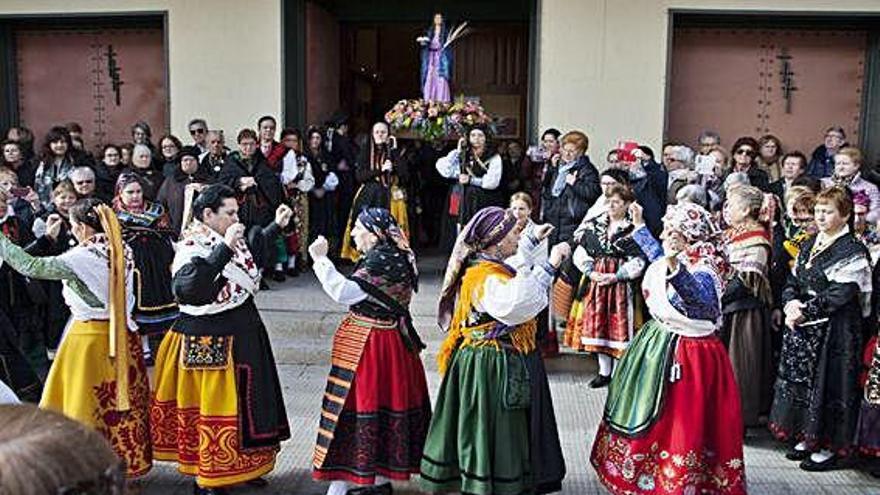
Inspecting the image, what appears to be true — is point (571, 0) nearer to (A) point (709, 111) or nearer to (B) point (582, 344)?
(A) point (709, 111)

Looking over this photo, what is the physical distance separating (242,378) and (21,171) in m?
4.92

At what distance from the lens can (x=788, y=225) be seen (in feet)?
18.1

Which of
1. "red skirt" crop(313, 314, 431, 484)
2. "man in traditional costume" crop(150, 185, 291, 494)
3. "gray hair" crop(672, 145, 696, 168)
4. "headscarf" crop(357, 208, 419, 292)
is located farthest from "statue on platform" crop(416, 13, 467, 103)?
"red skirt" crop(313, 314, 431, 484)

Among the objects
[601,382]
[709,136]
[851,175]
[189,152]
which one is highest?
[709,136]

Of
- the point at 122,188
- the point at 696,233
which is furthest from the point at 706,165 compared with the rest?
the point at 122,188

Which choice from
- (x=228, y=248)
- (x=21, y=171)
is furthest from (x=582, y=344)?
(x=21, y=171)

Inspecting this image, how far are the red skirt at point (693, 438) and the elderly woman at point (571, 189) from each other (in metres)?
2.82

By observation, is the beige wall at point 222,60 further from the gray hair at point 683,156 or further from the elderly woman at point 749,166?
the elderly woman at point 749,166

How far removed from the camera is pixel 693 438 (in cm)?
379

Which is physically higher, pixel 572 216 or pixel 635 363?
pixel 572 216

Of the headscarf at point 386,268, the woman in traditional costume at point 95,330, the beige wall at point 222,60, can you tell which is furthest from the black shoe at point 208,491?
the beige wall at point 222,60

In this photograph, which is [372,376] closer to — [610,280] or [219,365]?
[219,365]

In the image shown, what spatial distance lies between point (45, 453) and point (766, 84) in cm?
887

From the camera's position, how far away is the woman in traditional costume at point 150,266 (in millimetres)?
5773
